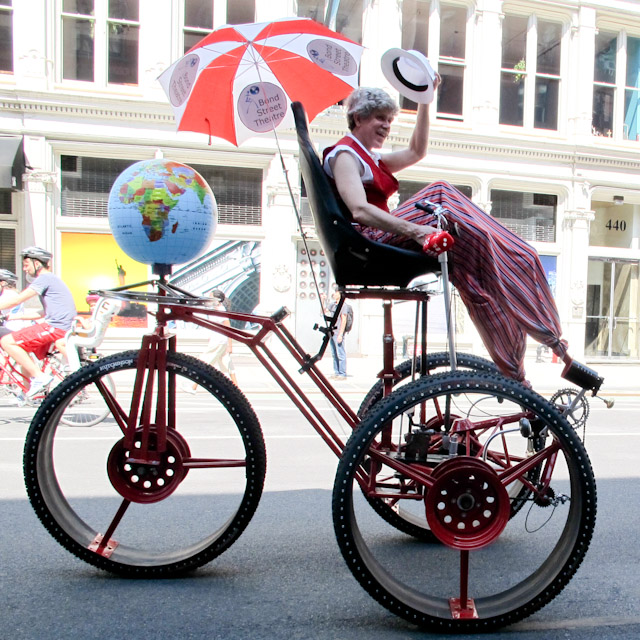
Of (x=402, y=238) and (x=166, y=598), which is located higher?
(x=402, y=238)

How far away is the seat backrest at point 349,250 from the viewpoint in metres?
2.59

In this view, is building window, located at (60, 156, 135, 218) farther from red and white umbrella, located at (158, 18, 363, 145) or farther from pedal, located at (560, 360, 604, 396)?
pedal, located at (560, 360, 604, 396)

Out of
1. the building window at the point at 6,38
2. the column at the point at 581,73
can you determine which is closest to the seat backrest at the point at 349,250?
the building window at the point at 6,38

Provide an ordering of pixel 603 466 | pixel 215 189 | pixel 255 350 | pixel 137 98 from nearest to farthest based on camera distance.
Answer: pixel 255 350, pixel 603 466, pixel 137 98, pixel 215 189

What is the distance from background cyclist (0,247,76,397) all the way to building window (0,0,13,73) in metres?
8.59

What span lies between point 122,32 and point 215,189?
404cm

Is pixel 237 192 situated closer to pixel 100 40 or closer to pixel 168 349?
pixel 100 40

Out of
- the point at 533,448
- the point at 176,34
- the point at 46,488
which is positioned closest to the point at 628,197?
the point at 176,34

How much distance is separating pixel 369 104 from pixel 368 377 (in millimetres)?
10309

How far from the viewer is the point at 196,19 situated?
14.8 metres

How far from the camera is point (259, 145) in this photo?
14703mm

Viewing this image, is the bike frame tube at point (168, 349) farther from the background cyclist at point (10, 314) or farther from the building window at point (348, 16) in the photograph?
the building window at point (348, 16)

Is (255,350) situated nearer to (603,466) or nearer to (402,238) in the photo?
(402,238)

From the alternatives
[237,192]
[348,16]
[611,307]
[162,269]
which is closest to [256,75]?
[162,269]
